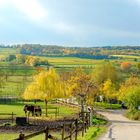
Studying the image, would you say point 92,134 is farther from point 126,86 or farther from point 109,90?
point 109,90

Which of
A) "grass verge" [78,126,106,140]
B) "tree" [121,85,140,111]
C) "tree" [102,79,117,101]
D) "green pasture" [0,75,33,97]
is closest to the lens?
"grass verge" [78,126,106,140]

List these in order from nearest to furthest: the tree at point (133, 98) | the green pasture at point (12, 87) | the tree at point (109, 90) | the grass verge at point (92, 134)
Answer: the grass verge at point (92, 134), the tree at point (133, 98), the tree at point (109, 90), the green pasture at point (12, 87)

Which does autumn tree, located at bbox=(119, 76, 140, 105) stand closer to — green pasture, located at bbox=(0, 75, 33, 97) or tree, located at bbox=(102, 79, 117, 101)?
tree, located at bbox=(102, 79, 117, 101)

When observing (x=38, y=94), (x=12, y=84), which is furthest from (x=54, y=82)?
(x=12, y=84)

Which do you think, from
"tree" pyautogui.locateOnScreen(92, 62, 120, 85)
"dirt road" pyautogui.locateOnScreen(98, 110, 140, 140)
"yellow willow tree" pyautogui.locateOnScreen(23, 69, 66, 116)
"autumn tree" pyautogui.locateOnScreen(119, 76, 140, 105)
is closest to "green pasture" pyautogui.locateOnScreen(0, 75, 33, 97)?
"tree" pyautogui.locateOnScreen(92, 62, 120, 85)

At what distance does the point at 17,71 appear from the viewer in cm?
14450

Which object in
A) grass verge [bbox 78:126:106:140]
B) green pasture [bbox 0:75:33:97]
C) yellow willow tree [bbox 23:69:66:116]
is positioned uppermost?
yellow willow tree [bbox 23:69:66:116]

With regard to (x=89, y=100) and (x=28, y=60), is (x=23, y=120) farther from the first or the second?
(x=28, y=60)

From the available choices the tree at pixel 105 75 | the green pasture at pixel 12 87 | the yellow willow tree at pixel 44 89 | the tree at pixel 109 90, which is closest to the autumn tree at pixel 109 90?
the tree at pixel 109 90

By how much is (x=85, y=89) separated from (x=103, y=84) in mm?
18578

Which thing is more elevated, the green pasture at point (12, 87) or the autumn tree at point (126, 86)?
the autumn tree at point (126, 86)

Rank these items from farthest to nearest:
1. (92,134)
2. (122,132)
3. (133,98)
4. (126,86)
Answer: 1. (126,86)
2. (133,98)
3. (122,132)
4. (92,134)

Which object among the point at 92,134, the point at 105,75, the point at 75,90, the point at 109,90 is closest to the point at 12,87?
the point at 105,75

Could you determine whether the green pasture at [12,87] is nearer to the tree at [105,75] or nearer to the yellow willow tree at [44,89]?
the tree at [105,75]
